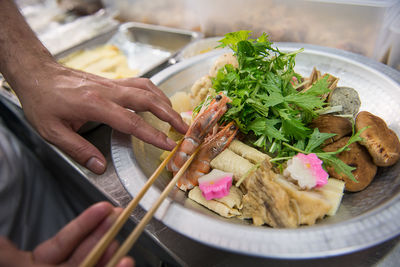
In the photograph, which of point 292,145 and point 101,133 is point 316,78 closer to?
Result: point 292,145

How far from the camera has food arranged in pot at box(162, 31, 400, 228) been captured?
4.01 ft

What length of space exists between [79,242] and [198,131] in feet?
2.67

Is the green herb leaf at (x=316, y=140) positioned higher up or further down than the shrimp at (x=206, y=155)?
higher up

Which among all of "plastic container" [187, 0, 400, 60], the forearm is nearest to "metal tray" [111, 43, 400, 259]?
"plastic container" [187, 0, 400, 60]

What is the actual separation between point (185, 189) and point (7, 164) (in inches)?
105

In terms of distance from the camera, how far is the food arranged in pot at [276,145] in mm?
1224

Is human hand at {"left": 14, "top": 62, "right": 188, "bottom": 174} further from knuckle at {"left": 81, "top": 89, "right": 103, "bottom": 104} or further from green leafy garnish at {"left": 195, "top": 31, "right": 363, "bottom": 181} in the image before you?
green leafy garnish at {"left": 195, "top": 31, "right": 363, "bottom": 181}

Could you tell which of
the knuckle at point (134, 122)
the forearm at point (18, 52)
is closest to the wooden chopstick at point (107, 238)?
the knuckle at point (134, 122)

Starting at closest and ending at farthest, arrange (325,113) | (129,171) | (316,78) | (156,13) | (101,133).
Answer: (129,171) < (325,113) < (316,78) < (101,133) < (156,13)

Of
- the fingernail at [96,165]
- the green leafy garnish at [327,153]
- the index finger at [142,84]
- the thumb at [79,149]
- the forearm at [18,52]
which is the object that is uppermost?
the forearm at [18,52]

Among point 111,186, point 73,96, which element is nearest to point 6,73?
point 73,96

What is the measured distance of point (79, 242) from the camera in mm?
978

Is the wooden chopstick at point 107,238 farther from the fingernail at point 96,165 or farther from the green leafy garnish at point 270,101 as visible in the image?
the green leafy garnish at point 270,101

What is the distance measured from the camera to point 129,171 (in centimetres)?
134
